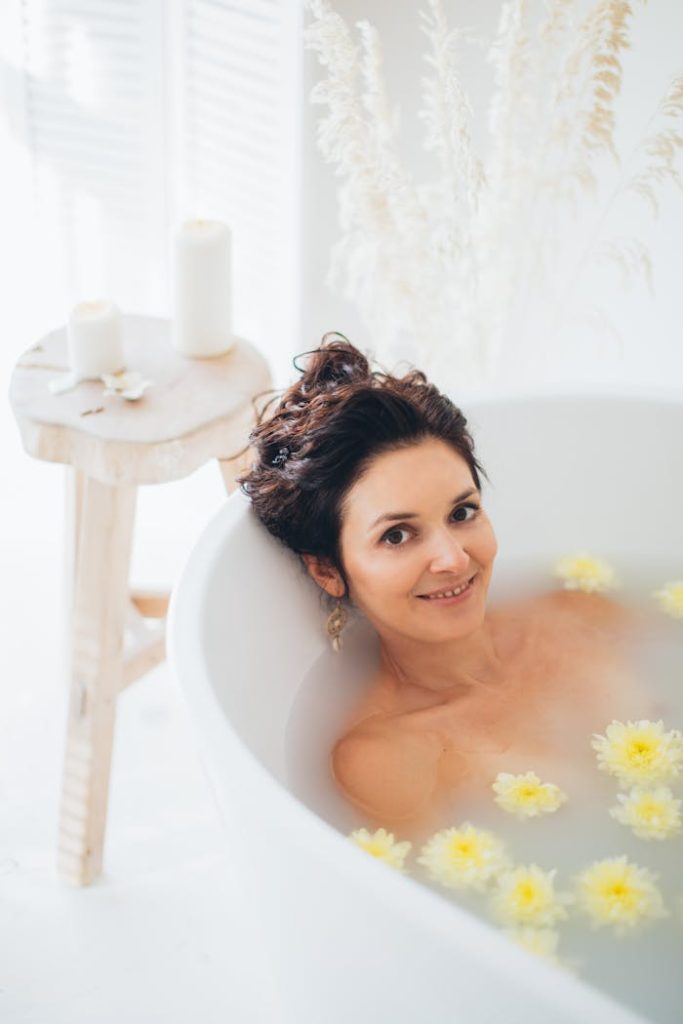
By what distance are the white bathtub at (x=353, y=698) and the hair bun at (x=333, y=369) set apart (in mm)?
188

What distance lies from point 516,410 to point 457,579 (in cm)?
44

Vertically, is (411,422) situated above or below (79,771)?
above

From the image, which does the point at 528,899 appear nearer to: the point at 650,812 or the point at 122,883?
the point at 650,812

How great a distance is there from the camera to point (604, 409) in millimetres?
1896

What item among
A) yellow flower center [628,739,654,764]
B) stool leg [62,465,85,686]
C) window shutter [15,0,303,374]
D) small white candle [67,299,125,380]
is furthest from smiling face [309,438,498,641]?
window shutter [15,0,303,374]

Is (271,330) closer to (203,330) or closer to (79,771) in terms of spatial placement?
(203,330)

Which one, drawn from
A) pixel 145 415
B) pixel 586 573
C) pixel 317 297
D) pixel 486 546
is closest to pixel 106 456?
pixel 145 415

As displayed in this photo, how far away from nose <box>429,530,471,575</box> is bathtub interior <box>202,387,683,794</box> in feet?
0.72

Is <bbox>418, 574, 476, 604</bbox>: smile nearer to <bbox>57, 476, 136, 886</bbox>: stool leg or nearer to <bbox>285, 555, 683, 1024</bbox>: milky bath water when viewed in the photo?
<bbox>285, 555, 683, 1024</bbox>: milky bath water

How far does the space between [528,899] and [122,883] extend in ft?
2.56

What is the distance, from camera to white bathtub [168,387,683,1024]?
3.47ft

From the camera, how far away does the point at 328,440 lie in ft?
4.97

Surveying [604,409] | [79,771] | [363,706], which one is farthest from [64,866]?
[604,409]

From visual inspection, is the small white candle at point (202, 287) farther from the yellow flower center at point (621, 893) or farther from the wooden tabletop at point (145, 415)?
the yellow flower center at point (621, 893)
